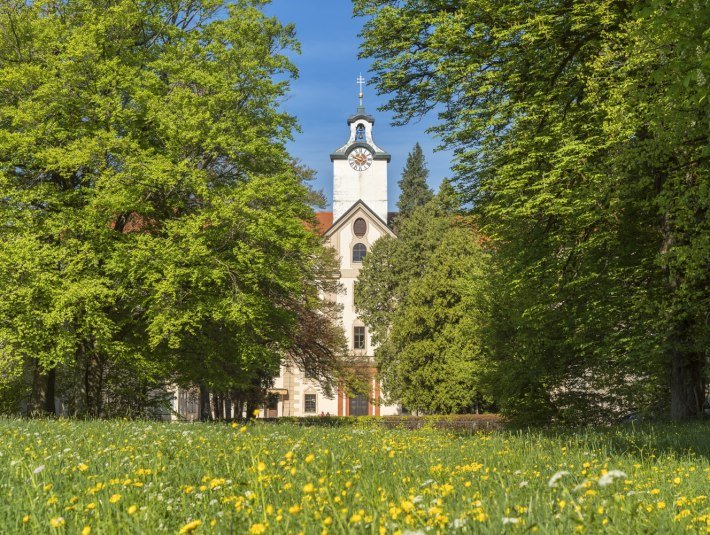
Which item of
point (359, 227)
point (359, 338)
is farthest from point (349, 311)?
point (359, 227)

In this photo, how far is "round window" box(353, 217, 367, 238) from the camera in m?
57.2

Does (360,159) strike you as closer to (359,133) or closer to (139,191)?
(359,133)

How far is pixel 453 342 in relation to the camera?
39.7 metres

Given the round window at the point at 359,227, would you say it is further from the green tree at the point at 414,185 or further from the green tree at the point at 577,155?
the green tree at the point at 577,155

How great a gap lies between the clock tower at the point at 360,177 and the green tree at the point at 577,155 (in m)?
43.5

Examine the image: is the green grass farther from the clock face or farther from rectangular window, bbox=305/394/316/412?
the clock face

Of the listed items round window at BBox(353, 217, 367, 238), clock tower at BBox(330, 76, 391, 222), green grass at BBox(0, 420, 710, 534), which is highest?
clock tower at BBox(330, 76, 391, 222)

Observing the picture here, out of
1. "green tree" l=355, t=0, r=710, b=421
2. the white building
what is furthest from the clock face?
"green tree" l=355, t=0, r=710, b=421

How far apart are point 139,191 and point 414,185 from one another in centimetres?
5257

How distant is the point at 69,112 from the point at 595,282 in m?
14.7

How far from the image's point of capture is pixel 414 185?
70000 mm

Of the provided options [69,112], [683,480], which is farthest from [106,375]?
[683,480]

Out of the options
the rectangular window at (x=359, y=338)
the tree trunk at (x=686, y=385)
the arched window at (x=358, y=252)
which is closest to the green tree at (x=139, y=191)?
the tree trunk at (x=686, y=385)

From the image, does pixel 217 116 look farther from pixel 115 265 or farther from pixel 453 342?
pixel 453 342
